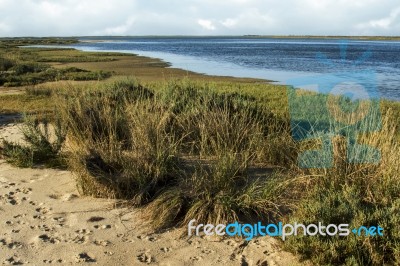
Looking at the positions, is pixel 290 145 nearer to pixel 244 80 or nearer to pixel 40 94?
pixel 40 94

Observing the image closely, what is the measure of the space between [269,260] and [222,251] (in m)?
0.49

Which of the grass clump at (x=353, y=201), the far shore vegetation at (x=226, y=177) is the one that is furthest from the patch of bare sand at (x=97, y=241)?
the grass clump at (x=353, y=201)

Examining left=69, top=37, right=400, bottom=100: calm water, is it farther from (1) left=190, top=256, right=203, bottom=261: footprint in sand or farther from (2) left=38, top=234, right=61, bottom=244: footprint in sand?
(2) left=38, top=234, right=61, bottom=244: footprint in sand

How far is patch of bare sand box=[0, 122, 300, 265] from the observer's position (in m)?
4.22

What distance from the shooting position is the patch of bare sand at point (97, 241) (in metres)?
4.22

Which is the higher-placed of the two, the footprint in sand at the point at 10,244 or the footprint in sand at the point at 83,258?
the footprint in sand at the point at 10,244

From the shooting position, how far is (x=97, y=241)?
4.58 meters

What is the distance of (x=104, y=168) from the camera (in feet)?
19.1

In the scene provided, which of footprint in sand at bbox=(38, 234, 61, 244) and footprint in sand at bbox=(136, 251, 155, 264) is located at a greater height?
footprint in sand at bbox=(38, 234, 61, 244)

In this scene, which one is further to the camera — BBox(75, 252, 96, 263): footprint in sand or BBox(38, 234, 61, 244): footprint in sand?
BBox(38, 234, 61, 244): footprint in sand

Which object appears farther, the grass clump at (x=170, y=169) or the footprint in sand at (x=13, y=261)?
the grass clump at (x=170, y=169)

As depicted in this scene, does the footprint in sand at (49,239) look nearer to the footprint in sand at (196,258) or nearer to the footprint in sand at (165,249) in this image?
the footprint in sand at (165,249)

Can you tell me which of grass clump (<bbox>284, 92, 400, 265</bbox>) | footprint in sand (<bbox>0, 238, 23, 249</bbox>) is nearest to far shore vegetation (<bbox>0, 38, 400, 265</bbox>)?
grass clump (<bbox>284, 92, 400, 265</bbox>)

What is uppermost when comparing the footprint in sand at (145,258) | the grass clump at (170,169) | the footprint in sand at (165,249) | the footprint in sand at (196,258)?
the grass clump at (170,169)
